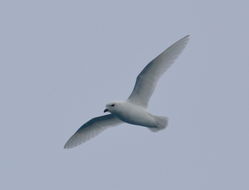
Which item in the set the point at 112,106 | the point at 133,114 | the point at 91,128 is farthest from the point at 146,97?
the point at 91,128

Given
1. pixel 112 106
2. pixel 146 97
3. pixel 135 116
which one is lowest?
pixel 135 116

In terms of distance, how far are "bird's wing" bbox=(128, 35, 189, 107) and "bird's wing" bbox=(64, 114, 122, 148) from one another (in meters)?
1.51

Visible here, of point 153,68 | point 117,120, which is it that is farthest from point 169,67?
point 117,120

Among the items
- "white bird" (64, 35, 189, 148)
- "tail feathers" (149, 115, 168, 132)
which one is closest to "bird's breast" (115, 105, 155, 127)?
"white bird" (64, 35, 189, 148)

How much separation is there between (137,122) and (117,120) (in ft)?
6.08

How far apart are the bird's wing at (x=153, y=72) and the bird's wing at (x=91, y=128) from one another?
151 cm

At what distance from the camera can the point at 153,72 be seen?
859 inches

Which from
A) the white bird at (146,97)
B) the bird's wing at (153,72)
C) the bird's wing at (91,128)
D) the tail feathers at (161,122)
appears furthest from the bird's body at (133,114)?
the bird's wing at (91,128)

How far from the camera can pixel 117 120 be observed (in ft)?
76.8

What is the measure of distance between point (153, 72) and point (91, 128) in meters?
2.79

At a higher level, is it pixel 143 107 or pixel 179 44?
pixel 179 44

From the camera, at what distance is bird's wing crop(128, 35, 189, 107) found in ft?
71.5

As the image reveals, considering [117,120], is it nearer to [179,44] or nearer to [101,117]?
[101,117]

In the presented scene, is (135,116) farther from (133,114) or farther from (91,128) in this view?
(91,128)
